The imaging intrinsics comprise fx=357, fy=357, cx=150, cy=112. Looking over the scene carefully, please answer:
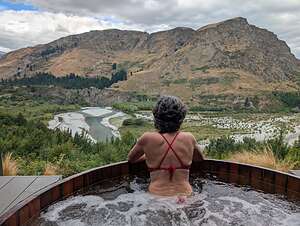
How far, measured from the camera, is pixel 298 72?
Answer: 408 ft

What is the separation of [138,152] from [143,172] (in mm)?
416

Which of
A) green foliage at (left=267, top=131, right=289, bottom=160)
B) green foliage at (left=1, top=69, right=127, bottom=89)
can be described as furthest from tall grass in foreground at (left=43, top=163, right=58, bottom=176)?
green foliage at (left=1, top=69, right=127, bottom=89)

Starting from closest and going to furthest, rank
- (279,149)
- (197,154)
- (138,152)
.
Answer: (138,152), (197,154), (279,149)

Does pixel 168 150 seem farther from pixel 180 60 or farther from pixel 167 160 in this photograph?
pixel 180 60

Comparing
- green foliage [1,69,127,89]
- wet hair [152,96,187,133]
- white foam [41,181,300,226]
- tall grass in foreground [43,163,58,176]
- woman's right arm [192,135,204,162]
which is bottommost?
green foliage [1,69,127,89]

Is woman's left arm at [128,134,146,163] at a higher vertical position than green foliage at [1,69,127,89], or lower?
higher

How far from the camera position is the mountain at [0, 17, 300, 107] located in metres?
96.0

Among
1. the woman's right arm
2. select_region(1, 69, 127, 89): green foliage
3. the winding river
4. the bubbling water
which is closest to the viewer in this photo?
the bubbling water

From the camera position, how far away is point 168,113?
272 cm

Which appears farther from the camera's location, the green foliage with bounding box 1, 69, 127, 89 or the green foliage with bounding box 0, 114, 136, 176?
the green foliage with bounding box 1, 69, 127, 89

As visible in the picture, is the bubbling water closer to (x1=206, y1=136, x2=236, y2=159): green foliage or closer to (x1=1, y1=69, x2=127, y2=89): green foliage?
(x1=206, y1=136, x2=236, y2=159): green foliage

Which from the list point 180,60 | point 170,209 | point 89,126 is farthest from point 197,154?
point 180,60

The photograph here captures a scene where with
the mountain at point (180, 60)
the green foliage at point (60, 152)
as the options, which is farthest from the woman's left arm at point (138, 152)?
the mountain at point (180, 60)

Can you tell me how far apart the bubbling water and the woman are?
0.10 metres
